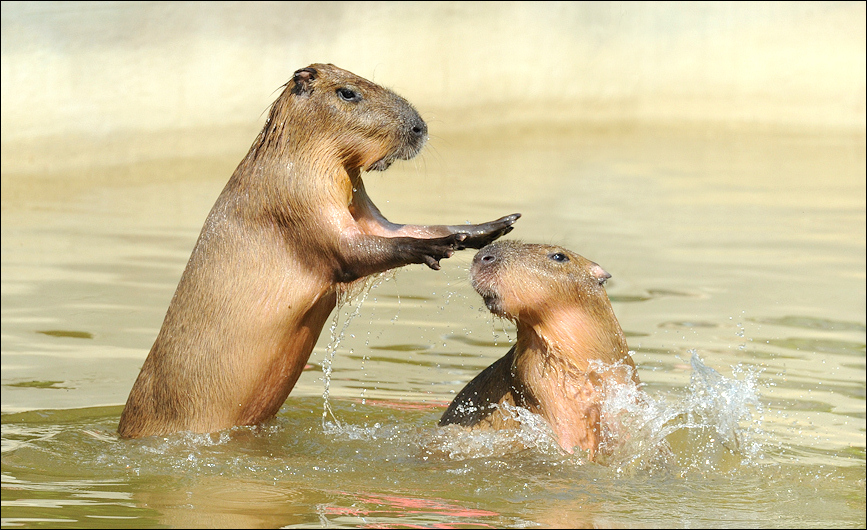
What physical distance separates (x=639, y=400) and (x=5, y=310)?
4.77 metres

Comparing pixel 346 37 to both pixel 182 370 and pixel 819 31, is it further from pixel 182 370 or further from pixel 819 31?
pixel 182 370

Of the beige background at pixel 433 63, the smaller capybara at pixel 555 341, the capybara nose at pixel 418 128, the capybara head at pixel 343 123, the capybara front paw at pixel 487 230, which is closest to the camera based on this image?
the capybara front paw at pixel 487 230

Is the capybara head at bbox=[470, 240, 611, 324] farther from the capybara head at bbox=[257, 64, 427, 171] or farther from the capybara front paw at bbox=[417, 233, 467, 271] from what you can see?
the capybara head at bbox=[257, 64, 427, 171]

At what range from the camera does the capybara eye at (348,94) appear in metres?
5.54

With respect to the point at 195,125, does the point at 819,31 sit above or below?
above

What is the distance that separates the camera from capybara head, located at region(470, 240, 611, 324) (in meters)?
5.36

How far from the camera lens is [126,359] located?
23.7 ft

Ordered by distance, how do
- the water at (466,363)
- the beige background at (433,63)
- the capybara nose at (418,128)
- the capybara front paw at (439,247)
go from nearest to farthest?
the water at (466,363) → the capybara front paw at (439,247) → the capybara nose at (418,128) → the beige background at (433,63)

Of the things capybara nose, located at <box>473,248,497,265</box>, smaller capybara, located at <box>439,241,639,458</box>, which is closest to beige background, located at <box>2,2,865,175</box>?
capybara nose, located at <box>473,248,497,265</box>

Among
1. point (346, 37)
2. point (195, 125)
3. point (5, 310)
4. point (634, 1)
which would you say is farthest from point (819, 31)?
point (5, 310)

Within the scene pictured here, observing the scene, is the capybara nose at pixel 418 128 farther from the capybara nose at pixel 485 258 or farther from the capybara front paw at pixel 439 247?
the capybara front paw at pixel 439 247

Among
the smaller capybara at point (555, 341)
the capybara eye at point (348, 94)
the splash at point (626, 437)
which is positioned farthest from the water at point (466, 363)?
the capybara eye at point (348, 94)

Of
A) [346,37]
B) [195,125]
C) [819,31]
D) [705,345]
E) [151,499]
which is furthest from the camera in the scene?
[819,31]

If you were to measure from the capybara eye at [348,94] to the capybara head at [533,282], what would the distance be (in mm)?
898
